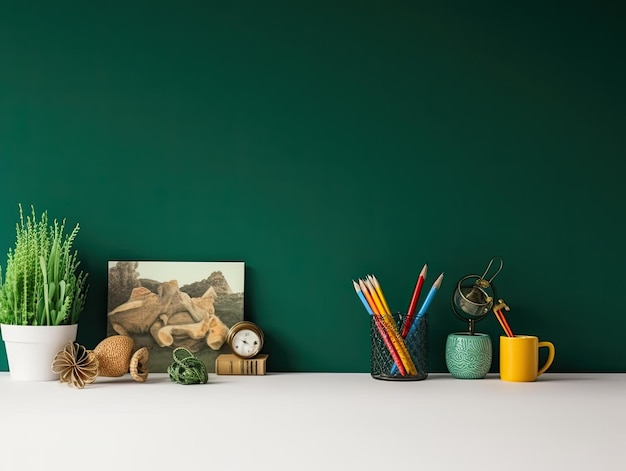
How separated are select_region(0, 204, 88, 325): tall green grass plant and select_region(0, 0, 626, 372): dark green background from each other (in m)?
0.08

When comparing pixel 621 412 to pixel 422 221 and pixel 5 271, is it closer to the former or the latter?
pixel 422 221

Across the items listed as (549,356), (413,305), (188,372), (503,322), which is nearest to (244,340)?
(188,372)

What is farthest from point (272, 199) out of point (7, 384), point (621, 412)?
point (621, 412)

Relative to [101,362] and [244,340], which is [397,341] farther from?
[101,362]

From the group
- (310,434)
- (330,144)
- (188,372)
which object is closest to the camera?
(310,434)

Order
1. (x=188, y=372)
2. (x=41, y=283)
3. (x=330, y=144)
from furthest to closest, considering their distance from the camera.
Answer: (x=330, y=144), (x=41, y=283), (x=188, y=372)

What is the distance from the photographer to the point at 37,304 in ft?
5.62

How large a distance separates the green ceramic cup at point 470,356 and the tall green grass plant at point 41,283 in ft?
2.95

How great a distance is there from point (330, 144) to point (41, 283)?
0.77m

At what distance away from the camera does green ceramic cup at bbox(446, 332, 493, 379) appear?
5.66 feet

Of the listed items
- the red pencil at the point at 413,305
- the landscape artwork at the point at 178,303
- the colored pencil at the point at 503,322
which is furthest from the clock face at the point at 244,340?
the colored pencil at the point at 503,322

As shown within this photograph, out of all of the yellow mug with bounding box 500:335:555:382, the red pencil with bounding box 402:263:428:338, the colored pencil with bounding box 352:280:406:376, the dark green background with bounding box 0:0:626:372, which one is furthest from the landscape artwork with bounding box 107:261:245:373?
the yellow mug with bounding box 500:335:555:382

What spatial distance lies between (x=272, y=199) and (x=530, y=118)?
68 centimetres

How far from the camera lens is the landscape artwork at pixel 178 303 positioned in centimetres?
183
